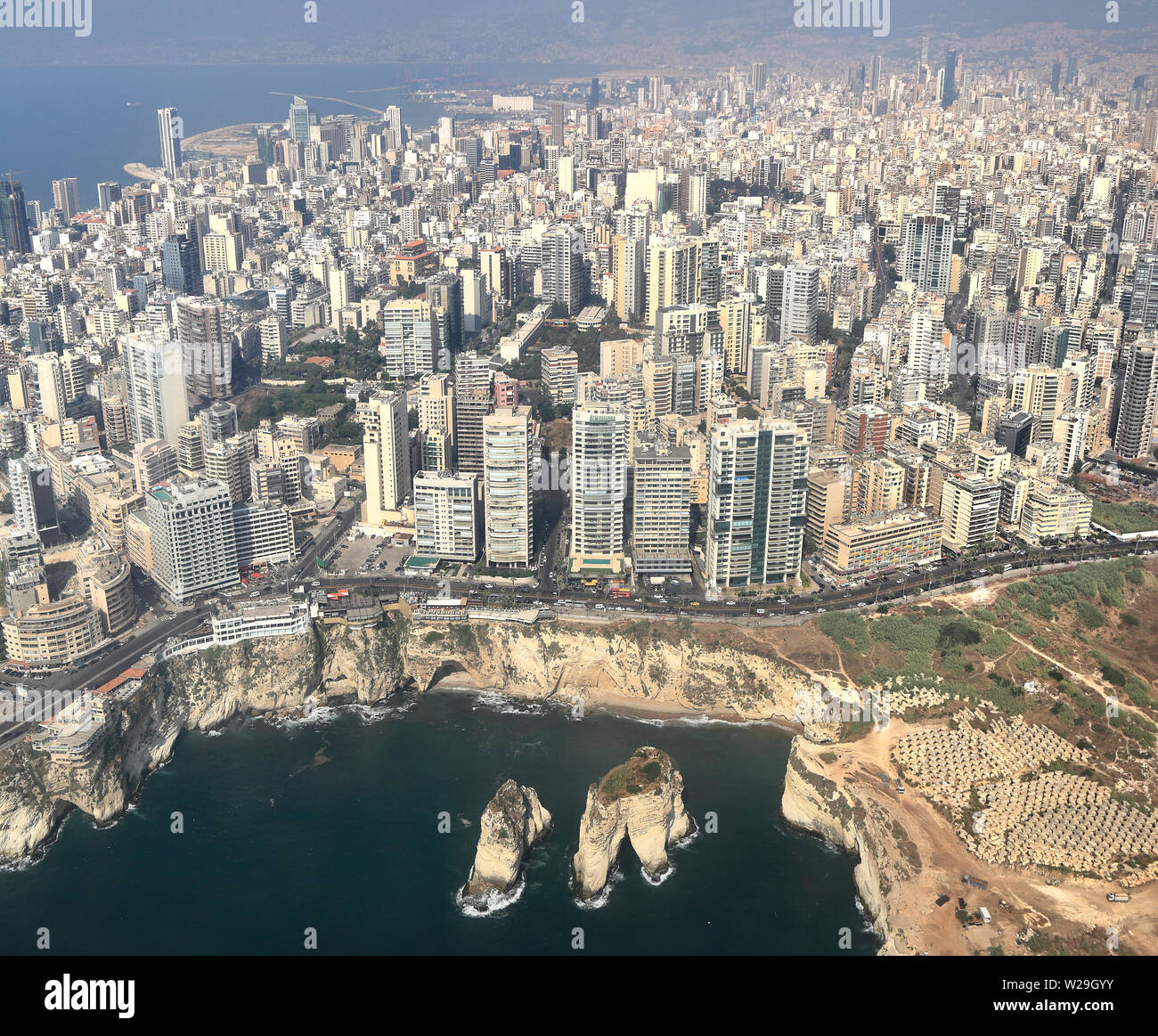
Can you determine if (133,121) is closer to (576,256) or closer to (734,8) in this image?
(734,8)

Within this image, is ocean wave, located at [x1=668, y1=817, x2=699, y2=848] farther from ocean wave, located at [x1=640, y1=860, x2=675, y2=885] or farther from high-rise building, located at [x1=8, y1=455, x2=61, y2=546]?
high-rise building, located at [x1=8, y1=455, x2=61, y2=546]

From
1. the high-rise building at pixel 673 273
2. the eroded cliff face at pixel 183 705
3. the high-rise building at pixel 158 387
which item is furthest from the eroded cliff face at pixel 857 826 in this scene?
the high-rise building at pixel 673 273

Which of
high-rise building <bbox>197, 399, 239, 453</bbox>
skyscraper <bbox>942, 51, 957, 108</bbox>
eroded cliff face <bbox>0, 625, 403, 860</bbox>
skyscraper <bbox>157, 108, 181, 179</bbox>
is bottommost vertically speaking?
eroded cliff face <bbox>0, 625, 403, 860</bbox>

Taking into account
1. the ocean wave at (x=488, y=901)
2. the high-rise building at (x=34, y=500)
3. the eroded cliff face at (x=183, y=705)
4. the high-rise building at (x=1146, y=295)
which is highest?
the high-rise building at (x=1146, y=295)

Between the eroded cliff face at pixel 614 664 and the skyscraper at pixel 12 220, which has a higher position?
the skyscraper at pixel 12 220

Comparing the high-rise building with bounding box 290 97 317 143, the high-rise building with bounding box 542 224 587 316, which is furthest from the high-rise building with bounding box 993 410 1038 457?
the high-rise building with bounding box 290 97 317 143

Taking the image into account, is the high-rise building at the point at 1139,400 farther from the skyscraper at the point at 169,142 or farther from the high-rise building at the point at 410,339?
the skyscraper at the point at 169,142
